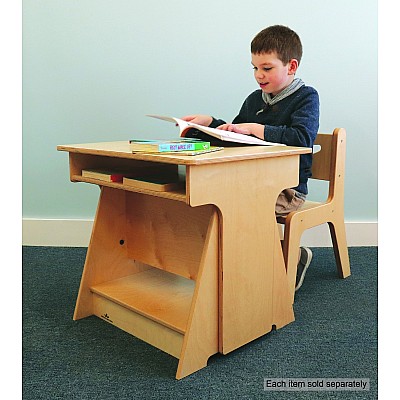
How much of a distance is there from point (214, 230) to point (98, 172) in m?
0.39

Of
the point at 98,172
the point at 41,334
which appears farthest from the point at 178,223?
the point at 41,334

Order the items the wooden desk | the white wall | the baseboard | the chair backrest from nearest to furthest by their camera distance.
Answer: the wooden desk
the chair backrest
the white wall
the baseboard

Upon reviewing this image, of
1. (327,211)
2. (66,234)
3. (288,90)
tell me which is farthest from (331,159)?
(66,234)

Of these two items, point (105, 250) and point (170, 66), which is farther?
point (170, 66)

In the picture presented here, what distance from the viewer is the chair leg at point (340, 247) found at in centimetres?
188

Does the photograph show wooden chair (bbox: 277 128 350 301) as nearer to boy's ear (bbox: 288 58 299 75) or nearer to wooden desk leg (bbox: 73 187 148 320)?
boy's ear (bbox: 288 58 299 75)

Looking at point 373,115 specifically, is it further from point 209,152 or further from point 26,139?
point 26,139

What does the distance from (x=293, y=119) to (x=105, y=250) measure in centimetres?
73

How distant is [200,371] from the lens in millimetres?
1298

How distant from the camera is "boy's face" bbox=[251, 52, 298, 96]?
1.68 meters

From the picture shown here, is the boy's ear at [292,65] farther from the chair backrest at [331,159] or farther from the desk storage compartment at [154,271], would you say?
the desk storage compartment at [154,271]

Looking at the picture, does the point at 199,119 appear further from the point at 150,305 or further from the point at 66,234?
the point at 66,234

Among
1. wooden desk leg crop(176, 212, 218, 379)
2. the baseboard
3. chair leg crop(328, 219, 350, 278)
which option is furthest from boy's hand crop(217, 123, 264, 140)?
the baseboard

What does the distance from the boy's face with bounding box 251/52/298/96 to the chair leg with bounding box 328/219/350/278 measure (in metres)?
0.53
